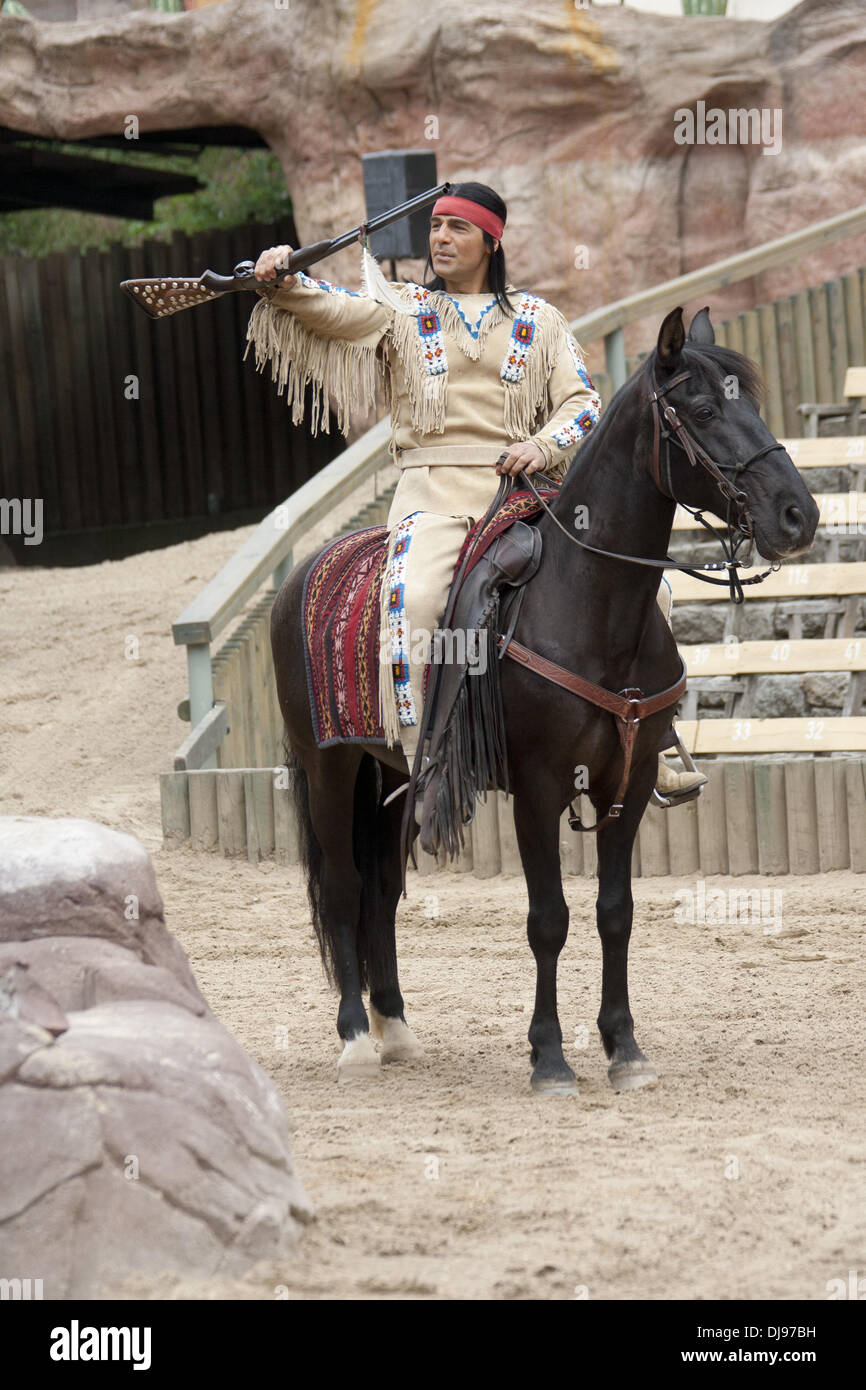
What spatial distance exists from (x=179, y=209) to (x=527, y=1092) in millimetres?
16513

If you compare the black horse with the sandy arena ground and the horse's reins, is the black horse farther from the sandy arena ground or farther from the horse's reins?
the sandy arena ground

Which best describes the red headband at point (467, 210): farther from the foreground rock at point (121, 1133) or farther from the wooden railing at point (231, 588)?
the wooden railing at point (231, 588)

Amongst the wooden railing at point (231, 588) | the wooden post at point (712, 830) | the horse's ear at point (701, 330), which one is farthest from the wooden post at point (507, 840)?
the horse's ear at point (701, 330)

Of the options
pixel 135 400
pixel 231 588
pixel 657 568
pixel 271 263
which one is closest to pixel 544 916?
pixel 657 568

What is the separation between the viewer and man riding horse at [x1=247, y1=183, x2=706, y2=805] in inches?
173

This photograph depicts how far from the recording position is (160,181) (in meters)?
14.3

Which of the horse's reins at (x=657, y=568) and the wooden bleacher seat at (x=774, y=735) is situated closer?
the horse's reins at (x=657, y=568)

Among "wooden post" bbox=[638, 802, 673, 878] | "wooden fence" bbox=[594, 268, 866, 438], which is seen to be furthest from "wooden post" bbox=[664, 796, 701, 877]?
"wooden fence" bbox=[594, 268, 866, 438]

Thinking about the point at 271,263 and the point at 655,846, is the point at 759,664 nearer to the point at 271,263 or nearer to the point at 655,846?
the point at 655,846

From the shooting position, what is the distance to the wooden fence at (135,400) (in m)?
14.6

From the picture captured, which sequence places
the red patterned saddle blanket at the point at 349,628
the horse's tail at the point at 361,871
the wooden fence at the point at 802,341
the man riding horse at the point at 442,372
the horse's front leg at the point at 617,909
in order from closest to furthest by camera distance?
the horse's front leg at the point at 617,909, the man riding horse at the point at 442,372, the red patterned saddle blanket at the point at 349,628, the horse's tail at the point at 361,871, the wooden fence at the point at 802,341

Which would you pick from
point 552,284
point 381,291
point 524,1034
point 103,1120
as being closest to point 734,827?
point 524,1034

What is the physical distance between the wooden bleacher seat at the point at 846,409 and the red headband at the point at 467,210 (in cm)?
577

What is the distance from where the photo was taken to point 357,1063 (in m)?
4.50
